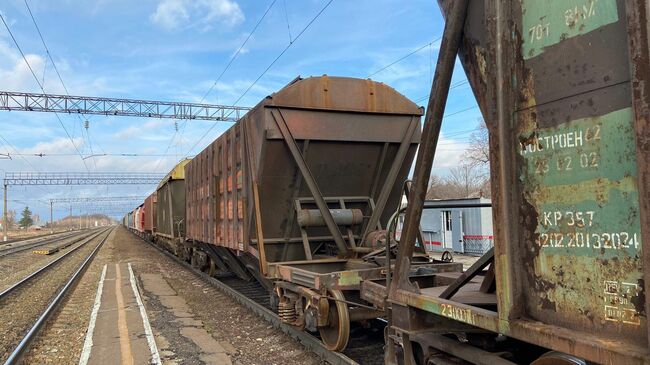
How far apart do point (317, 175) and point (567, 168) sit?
17.0 ft

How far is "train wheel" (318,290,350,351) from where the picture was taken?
5.45 meters

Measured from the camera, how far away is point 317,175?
732cm

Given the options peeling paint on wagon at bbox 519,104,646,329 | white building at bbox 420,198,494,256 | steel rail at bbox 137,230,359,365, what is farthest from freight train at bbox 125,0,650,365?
white building at bbox 420,198,494,256

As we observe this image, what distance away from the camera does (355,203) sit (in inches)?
309

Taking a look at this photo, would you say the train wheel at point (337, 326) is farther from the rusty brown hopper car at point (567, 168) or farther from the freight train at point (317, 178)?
the rusty brown hopper car at point (567, 168)

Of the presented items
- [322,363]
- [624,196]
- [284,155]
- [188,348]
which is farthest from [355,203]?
[624,196]

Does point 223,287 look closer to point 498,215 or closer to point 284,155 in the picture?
point 284,155

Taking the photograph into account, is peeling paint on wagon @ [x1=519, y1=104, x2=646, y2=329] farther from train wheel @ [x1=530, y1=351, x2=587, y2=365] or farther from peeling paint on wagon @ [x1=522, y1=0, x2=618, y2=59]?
peeling paint on wagon @ [x1=522, y1=0, x2=618, y2=59]

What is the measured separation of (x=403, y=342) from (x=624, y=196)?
6.88ft

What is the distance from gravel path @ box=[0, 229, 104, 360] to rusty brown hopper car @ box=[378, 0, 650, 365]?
7104mm

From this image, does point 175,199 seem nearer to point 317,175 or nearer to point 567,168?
point 317,175

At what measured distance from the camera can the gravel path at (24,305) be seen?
307 inches

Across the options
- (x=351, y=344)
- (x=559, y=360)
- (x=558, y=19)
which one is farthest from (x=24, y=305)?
(x=558, y=19)

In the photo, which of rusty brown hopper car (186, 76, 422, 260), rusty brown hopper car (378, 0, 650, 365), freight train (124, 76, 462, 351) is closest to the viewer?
rusty brown hopper car (378, 0, 650, 365)
